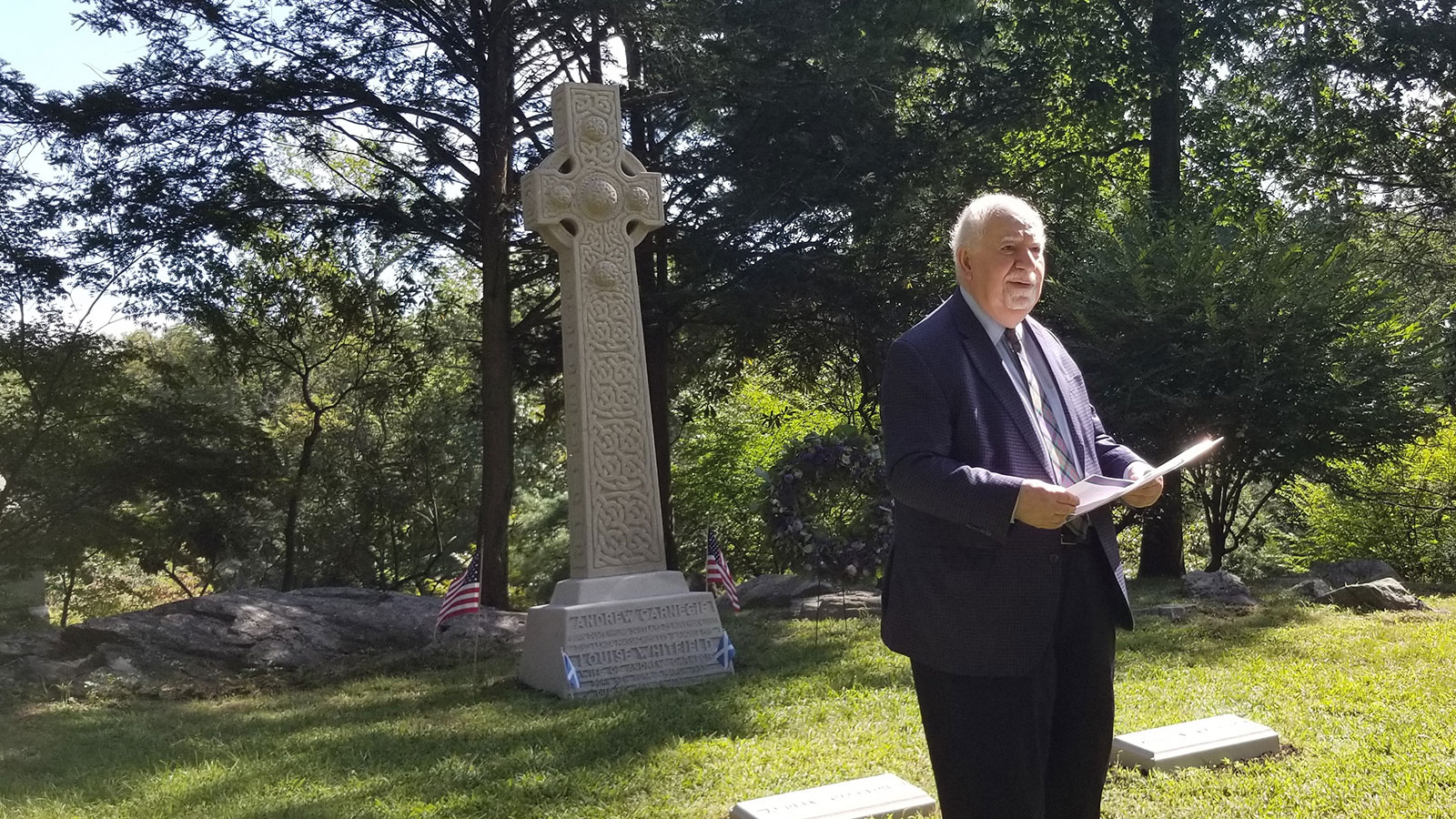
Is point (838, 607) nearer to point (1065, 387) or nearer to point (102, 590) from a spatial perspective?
point (1065, 387)

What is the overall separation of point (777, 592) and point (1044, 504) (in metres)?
9.79

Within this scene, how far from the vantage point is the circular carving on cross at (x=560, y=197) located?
756 cm

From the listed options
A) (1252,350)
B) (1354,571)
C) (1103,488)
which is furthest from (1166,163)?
(1103,488)

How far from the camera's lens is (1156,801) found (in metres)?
4.02

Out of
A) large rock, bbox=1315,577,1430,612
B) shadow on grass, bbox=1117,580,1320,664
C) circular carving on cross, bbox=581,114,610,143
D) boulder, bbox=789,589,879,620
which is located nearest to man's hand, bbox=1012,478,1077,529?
shadow on grass, bbox=1117,580,1320,664

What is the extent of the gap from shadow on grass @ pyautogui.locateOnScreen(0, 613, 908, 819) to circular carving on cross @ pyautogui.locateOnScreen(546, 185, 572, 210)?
3405 mm

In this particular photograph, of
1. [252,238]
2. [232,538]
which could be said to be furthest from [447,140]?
[232,538]

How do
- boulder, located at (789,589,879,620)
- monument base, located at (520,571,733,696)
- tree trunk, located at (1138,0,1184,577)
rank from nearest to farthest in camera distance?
monument base, located at (520,571,733,696) < boulder, located at (789,589,879,620) < tree trunk, located at (1138,0,1184,577)

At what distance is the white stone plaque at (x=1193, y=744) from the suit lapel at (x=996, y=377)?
2491 mm

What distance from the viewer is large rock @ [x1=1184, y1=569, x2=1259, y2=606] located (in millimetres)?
9516

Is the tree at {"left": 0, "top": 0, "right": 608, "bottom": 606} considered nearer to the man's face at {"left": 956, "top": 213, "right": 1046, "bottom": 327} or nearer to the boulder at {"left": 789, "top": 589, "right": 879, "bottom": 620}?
the boulder at {"left": 789, "top": 589, "right": 879, "bottom": 620}

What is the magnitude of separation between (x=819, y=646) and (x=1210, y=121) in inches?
386

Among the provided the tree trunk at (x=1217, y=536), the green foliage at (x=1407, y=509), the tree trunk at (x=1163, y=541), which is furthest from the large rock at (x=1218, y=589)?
the tree trunk at (x=1217, y=536)

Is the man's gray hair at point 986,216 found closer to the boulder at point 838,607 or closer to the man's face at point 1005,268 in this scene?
the man's face at point 1005,268
